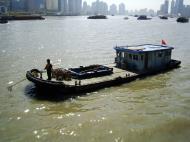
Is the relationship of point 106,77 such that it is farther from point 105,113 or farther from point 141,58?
point 105,113

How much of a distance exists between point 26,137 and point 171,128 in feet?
29.0

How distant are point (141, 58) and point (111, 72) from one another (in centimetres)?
345

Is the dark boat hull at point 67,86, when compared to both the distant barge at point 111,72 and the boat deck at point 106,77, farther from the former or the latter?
the boat deck at point 106,77

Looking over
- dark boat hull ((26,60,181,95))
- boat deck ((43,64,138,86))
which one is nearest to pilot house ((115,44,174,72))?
boat deck ((43,64,138,86))

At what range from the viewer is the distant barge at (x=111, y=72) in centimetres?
2430

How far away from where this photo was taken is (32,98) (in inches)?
947

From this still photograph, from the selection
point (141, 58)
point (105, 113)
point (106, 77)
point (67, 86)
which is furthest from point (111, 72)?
point (105, 113)

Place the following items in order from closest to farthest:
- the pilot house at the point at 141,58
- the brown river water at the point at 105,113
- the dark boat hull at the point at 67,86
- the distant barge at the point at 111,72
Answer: the brown river water at the point at 105,113 → the dark boat hull at the point at 67,86 → the distant barge at the point at 111,72 → the pilot house at the point at 141,58

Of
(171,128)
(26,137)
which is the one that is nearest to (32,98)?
(26,137)

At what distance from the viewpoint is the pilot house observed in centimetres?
2981

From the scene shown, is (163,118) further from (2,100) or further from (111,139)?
(2,100)

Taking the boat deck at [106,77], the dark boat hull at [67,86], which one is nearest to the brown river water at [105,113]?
the dark boat hull at [67,86]

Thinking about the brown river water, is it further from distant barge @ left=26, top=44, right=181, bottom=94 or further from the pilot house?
the pilot house

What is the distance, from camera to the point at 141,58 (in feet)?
98.0
